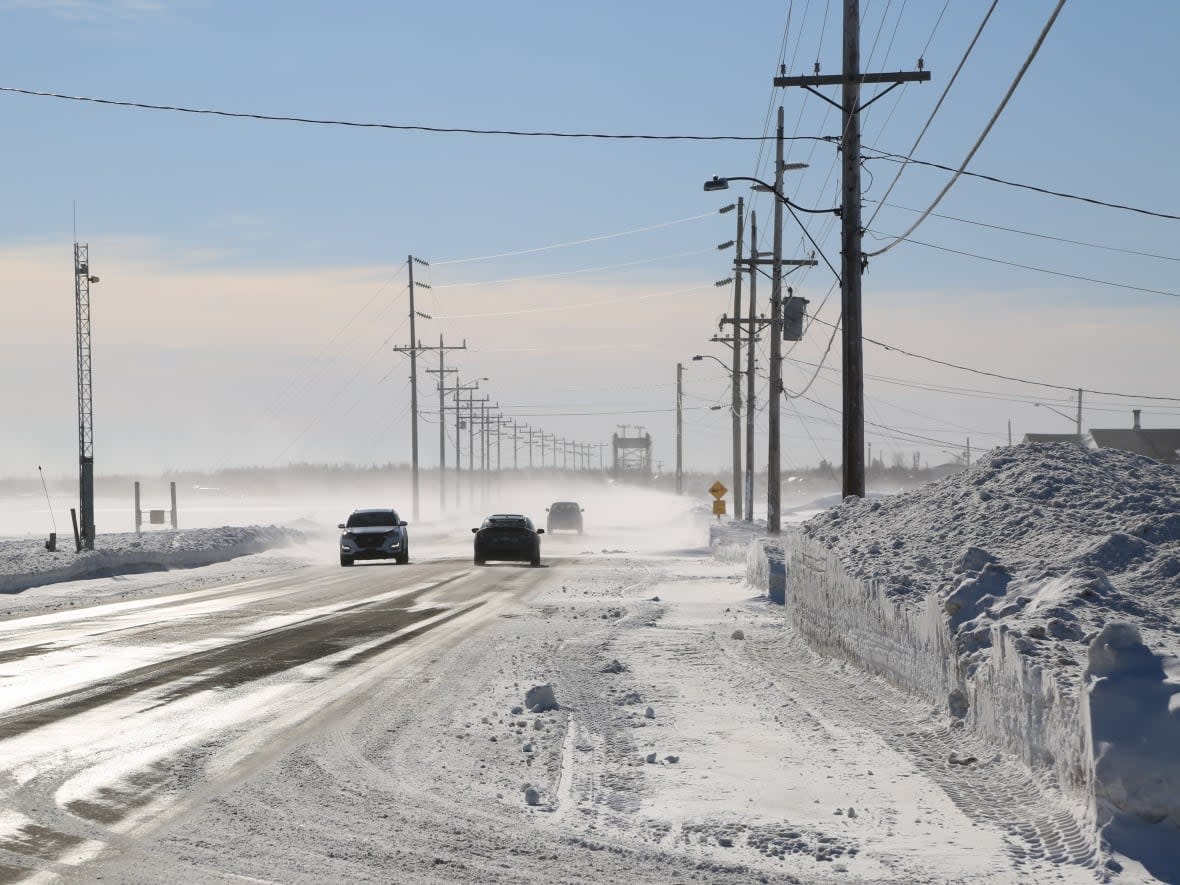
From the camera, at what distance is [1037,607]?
10906 mm

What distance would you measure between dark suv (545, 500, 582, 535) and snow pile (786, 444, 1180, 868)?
2105 inches

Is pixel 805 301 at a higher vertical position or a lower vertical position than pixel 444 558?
higher

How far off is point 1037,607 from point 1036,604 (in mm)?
113

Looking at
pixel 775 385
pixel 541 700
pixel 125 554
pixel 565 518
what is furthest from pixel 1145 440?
pixel 541 700

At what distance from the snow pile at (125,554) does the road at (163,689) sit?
29.3 feet

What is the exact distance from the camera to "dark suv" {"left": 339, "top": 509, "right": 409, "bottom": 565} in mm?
43906

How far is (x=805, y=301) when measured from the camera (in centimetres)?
3912

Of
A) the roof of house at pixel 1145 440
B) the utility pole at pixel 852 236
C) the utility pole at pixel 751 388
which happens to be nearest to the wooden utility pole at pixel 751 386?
the utility pole at pixel 751 388

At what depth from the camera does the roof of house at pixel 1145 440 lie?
109 m

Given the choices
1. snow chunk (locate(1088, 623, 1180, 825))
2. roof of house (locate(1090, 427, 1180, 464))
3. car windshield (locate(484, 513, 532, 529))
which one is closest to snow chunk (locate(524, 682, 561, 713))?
snow chunk (locate(1088, 623, 1180, 825))

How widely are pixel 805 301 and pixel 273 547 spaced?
2962cm

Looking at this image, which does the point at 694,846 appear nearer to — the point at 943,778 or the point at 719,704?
the point at 943,778

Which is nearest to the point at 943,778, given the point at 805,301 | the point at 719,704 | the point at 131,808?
the point at 719,704

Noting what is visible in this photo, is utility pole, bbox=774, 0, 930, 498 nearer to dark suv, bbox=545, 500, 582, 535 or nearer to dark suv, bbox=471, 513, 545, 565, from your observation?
dark suv, bbox=471, 513, 545, 565
